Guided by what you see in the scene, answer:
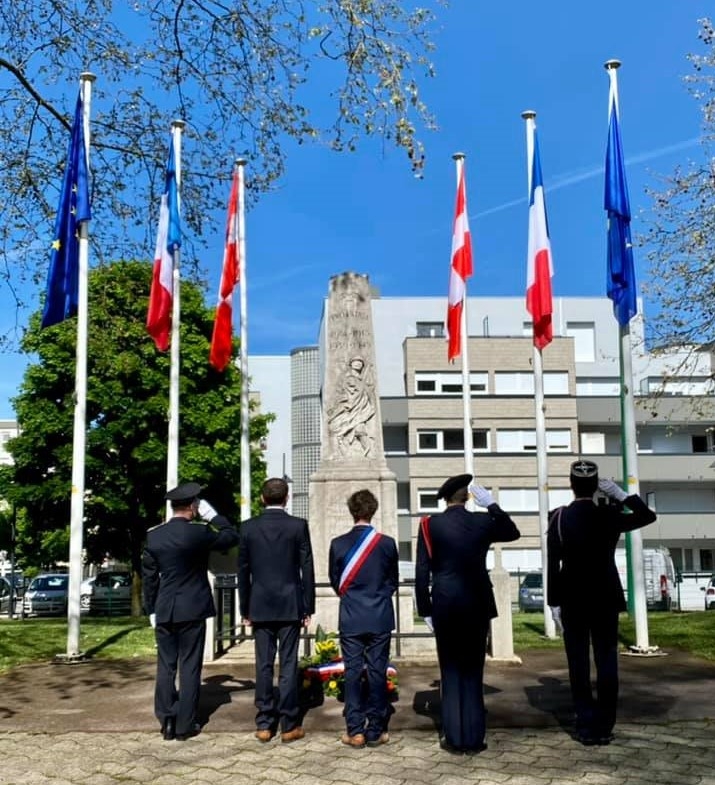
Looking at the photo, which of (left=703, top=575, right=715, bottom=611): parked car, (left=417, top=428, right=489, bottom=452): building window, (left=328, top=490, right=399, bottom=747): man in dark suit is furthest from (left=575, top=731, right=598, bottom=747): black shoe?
(left=417, top=428, right=489, bottom=452): building window

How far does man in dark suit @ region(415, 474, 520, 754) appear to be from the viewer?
6.31 metres

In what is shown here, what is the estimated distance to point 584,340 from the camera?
5453 cm

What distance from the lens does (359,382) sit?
1285 cm

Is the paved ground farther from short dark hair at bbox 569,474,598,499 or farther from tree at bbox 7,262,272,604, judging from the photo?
tree at bbox 7,262,272,604

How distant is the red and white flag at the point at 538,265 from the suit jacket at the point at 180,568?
27.3 feet

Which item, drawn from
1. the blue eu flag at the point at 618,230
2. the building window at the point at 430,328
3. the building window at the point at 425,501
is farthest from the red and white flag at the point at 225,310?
the building window at the point at 430,328

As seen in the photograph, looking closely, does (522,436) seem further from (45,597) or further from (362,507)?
(362,507)

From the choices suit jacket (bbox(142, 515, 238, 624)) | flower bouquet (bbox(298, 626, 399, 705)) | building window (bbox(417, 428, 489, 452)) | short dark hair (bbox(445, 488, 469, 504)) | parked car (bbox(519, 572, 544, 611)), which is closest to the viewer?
short dark hair (bbox(445, 488, 469, 504))

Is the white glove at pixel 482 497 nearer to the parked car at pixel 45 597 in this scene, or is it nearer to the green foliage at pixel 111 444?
the green foliage at pixel 111 444

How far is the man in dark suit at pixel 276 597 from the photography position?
686 cm

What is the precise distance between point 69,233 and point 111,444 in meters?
16.8

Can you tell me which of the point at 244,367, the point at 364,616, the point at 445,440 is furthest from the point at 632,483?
the point at 445,440

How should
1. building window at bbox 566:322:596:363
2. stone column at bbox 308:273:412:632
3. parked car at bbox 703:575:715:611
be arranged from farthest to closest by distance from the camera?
building window at bbox 566:322:596:363
parked car at bbox 703:575:715:611
stone column at bbox 308:273:412:632

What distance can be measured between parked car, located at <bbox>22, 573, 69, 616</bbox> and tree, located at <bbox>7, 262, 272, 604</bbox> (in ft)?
13.9
